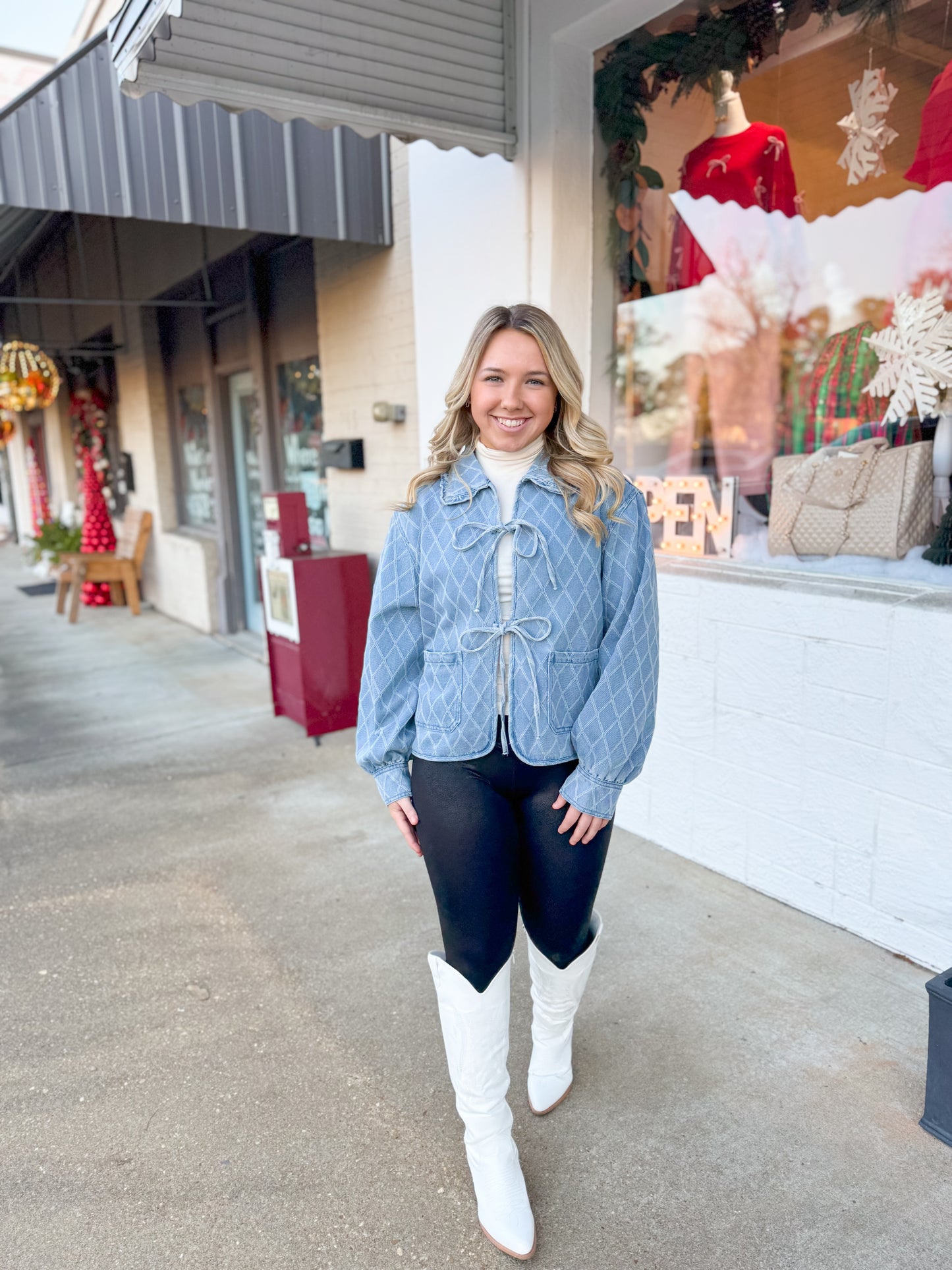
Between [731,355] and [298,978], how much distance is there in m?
2.95

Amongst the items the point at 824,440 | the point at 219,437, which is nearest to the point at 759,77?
the point at 824,440

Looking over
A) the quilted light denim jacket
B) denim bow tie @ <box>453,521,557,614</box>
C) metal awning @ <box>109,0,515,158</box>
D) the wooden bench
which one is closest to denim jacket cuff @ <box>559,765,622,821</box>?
the quilted light denim jacket

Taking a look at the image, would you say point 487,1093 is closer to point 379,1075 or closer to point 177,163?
point 379,1075

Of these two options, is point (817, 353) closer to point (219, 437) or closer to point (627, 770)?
point (627, 770)

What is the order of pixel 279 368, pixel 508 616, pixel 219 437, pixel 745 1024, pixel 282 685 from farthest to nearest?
pixel 219 437, pixel 279 368, pixel 282 685, pixel 745 1024, pixel 508 616

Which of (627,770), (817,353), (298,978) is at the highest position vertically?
(817,353)

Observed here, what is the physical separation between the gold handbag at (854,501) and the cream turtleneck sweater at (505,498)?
1615 mm

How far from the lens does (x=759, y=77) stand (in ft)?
10.2

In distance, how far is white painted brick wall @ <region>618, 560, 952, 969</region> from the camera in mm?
2453

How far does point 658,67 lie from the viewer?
10.7 feet

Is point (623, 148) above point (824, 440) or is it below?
above

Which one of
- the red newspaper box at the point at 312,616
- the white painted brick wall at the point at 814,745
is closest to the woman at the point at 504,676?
the white painted brick wall at the point at 814,745

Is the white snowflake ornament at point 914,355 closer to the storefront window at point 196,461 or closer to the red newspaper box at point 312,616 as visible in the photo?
the red newspaper box at point 312,616

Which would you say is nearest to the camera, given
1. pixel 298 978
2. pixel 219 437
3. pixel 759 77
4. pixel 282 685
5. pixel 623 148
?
pixel 298 978
